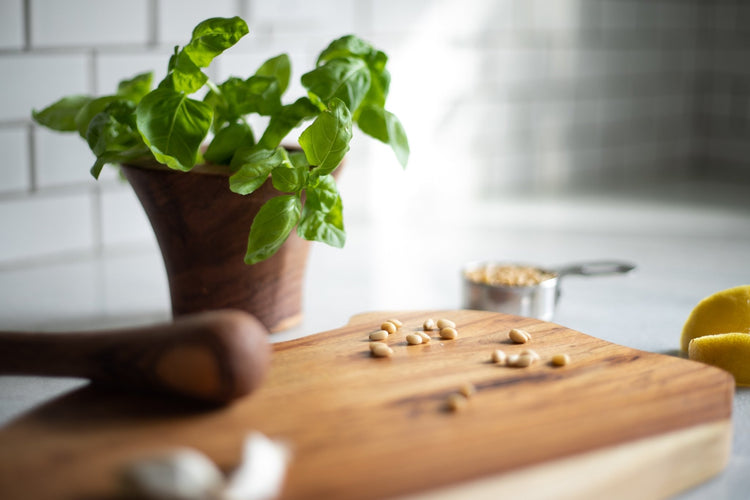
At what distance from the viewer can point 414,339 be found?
760mm

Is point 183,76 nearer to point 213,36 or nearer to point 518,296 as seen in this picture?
point 213,36

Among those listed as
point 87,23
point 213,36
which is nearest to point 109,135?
point 213,36

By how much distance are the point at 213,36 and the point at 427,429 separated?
415 millimetres

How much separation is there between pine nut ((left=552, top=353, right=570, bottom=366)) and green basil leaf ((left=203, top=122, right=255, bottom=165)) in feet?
1.18

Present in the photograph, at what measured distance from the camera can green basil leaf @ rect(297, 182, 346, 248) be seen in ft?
2.55

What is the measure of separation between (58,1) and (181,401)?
2.48ft

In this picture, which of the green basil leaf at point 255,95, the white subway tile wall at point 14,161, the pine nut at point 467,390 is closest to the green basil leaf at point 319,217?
the green basil leaf at point 255,95

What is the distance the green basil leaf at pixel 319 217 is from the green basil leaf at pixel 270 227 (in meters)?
0.02

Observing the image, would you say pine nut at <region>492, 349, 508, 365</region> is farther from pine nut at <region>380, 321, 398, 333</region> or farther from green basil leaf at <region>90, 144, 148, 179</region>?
green basil leaf at <region>90, 144, 148, 179</region>

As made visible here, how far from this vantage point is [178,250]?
2.77 ft

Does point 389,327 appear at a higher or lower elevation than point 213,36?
lower

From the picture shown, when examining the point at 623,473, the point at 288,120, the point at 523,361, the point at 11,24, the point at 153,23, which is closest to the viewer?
the point at 623,473

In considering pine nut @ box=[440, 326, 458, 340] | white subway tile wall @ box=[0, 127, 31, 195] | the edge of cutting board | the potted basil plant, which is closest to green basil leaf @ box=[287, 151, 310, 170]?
the potted basil plant

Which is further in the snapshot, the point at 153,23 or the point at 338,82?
the point at 153,23
